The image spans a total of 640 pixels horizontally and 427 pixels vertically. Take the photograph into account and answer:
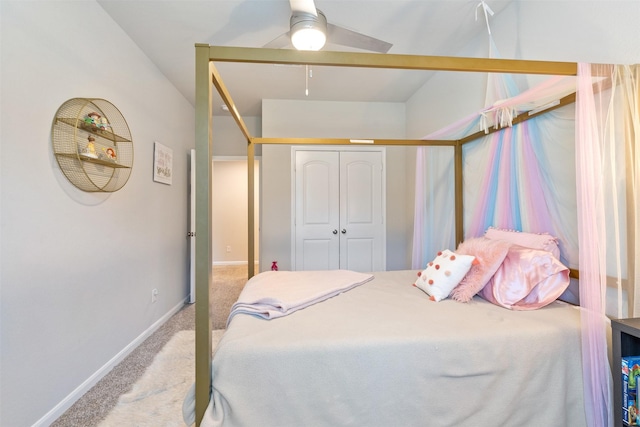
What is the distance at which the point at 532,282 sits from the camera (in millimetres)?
1459

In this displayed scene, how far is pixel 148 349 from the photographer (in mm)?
2383

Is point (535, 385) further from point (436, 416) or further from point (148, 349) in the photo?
point (148, 349)

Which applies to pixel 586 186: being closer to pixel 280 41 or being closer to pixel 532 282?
pixel 532 282

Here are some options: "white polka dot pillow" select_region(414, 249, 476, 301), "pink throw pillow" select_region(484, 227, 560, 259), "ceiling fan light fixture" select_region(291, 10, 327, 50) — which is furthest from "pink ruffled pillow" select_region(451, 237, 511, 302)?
"ceiling fan light fixture" select_region(291, 10, 327, 50)

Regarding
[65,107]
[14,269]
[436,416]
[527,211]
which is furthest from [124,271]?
[527,211]

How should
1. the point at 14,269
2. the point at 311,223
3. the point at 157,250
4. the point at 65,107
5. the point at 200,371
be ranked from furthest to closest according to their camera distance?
the point at 311,223, the point at 157,250, the point at 65,107, the point at 14,269, the point at 200,371

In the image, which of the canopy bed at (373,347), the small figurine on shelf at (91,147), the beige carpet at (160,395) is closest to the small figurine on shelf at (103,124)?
the small figurine on shelf at (91,147)

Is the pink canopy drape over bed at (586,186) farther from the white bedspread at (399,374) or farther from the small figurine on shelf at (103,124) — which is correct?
the small figurine on shelf at (103,124)

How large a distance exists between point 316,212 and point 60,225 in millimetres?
2625

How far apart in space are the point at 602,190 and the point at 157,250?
338 cm

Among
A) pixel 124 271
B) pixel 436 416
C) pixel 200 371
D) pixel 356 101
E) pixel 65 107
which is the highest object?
pixel 356 101

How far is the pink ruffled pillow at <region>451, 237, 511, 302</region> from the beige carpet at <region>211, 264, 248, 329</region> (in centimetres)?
188

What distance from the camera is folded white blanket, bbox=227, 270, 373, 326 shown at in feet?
4.70

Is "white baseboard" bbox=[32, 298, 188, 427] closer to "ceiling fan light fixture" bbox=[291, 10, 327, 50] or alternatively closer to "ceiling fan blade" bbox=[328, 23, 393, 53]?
"ceiling fan light fixture" bbox=[291, 10, 327, 50]
